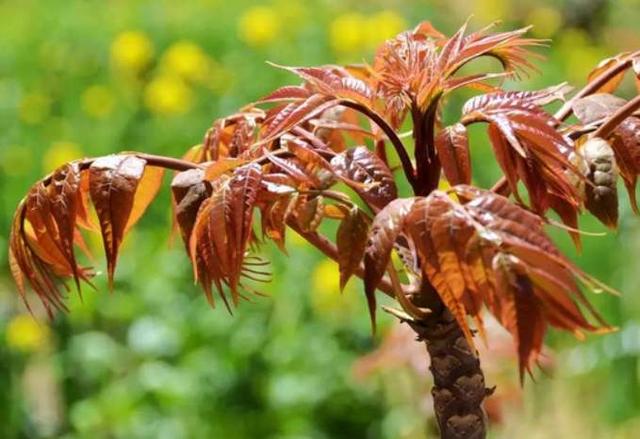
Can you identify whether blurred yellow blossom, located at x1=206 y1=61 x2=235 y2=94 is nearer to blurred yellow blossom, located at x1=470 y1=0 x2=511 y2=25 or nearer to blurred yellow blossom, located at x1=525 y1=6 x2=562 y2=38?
blurred yellow blossom, located at x1=525 y1=6 x2=562 y2=38

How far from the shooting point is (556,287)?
2.65 feet

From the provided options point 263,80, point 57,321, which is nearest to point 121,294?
point 57,321

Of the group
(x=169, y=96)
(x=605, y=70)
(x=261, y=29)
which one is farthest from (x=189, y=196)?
(x=261, y=29)

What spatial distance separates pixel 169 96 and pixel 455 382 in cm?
343

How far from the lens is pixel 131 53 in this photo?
191 inches

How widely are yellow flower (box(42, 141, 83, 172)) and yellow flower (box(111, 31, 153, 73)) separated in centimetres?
67

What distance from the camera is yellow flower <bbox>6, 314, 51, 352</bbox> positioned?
3379 millimetres

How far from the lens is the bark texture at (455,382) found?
1118 millimetres

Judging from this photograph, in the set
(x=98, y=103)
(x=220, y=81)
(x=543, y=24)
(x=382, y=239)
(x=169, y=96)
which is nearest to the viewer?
(x=382, y=239)

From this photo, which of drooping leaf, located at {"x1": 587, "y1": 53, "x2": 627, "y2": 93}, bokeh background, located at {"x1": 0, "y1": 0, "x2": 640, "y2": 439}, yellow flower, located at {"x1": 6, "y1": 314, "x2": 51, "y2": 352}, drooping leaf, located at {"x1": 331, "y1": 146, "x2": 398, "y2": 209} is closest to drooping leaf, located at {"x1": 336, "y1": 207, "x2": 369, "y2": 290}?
drooping leaf, located at {"x1": 331, "y1": 146, "x2": 398, "y2": 209}

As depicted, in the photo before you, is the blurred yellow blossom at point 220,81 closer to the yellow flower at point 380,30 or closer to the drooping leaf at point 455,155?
the yellow flower at point 380,30

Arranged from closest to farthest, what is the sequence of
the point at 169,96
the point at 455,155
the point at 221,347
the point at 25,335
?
the point at 455,155 < the point at 221,347 < the point at 25,335 < the point at 169,96

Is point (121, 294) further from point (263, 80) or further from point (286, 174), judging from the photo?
point (286, 174)

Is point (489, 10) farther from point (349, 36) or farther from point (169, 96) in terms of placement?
point (169, 96)
